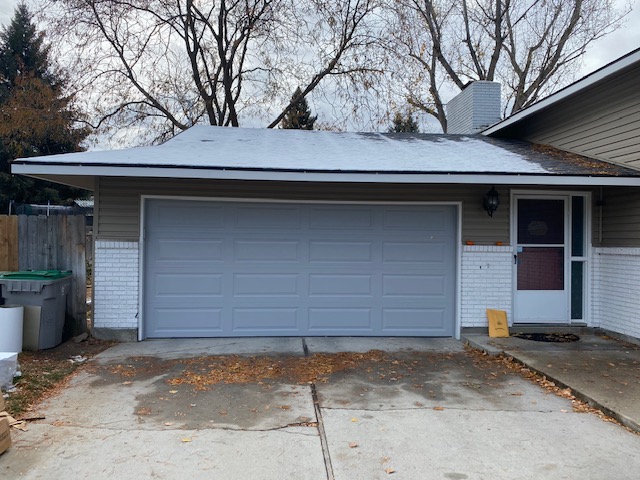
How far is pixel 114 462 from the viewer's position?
3361 millimetres

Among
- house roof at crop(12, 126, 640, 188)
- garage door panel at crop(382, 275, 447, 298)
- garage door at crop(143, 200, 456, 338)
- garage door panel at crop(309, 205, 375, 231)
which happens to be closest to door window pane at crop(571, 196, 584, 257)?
house roof at crop(12, 126, 640, 188)

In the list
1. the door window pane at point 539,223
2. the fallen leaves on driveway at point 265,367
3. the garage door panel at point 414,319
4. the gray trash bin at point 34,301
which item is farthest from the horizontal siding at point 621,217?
the gray trash bin at point 34,301

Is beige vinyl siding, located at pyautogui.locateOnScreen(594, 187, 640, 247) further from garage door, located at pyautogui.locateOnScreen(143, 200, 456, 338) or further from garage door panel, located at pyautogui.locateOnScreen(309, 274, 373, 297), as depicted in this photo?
garage door panel, located at pyautogui.locateOnScreen(309, 274, 373, 297)

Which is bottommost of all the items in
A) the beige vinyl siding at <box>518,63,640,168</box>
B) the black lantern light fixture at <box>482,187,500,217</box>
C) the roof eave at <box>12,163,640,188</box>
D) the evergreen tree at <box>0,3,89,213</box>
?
the black lantern light fixture at <box>482,187,500,217</box>

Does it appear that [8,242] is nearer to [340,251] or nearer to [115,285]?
[115,285]

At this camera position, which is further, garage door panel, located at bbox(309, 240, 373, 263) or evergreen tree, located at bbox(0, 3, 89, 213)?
evergreen tree, located at bbox(0, 3, 89, 213)

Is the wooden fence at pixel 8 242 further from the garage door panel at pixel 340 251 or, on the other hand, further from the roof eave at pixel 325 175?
the garage door panel at pixel 340 251

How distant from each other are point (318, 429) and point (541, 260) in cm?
523

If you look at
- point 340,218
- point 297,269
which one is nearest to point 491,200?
point 340,218

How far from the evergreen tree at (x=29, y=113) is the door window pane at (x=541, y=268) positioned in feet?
52.9

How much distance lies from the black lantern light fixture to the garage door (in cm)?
51

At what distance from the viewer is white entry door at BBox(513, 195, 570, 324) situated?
24.9 ft

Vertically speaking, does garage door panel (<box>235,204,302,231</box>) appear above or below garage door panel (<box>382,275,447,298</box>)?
above

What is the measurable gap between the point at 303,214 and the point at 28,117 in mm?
14531
